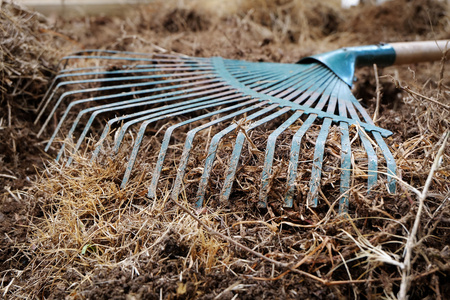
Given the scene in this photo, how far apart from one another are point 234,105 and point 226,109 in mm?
81

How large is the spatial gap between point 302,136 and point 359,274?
537 mm

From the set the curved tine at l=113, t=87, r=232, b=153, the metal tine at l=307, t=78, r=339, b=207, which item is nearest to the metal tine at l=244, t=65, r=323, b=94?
the curved tine at l=113, t=87, r=232, b=153

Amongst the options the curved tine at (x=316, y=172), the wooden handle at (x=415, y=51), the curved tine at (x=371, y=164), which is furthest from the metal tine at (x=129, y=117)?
the wooden handle at (x=415, y=51)

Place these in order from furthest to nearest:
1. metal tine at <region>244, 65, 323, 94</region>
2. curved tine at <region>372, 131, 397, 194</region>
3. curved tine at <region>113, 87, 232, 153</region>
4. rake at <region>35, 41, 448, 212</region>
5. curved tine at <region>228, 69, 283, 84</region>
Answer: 1. curved tine at <region>228, 69, 283, 84</region>
2. metal tine at <region>244, 65, 323, 94</region>
3. curved tine at <region>113, 87, 232, 153</region>
4. rake at <region>35, 41, 448, 212</region>
5. curved tine at <region>372, 131, 397, 194</region>

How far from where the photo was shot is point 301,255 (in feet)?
4.33

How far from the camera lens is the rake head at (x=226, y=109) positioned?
1479 mm

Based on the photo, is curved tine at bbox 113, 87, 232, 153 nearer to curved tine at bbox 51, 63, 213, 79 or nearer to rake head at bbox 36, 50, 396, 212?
rake head at bbox 36, 50, 396, 212

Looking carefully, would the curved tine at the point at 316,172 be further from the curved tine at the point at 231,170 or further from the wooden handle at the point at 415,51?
the wooden handle at the point at 415,51

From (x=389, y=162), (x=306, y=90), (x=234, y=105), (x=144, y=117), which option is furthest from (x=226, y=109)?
(x=389, y=162)

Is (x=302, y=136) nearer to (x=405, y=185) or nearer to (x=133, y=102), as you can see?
(x=405, y=185)

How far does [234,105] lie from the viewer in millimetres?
1820

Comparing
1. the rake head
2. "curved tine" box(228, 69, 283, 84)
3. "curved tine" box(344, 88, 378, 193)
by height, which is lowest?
"curved tine" box(344, 88, 378, 193)

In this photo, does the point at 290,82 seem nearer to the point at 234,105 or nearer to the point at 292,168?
the point at 234,105

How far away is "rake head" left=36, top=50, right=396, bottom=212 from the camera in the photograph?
1479 millimetres
